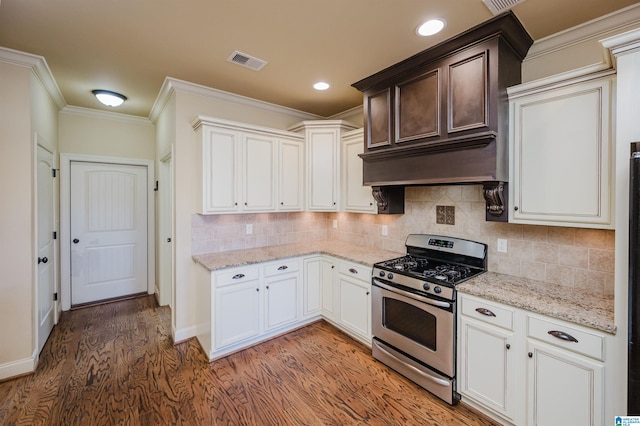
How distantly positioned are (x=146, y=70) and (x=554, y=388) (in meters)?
3.99

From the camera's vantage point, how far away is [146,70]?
271 cm

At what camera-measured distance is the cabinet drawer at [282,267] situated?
9.86 feet

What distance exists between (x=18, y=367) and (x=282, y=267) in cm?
239

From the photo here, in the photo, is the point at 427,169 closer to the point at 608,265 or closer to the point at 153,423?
the point at 608,265

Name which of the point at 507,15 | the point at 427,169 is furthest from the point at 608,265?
the point at 507,15

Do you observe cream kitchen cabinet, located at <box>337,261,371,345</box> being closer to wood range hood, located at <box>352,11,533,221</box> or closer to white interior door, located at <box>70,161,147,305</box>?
wood range hood, located at <box>352,11,533,221</box>

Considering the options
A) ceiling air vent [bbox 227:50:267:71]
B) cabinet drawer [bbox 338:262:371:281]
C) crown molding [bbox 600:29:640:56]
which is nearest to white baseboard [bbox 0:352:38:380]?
cabinet drawer [bbox 338:262:371:281]

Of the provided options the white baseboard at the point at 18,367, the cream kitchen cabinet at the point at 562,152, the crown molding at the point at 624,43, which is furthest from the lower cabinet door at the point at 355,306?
the white baseboard at the point at 18,367

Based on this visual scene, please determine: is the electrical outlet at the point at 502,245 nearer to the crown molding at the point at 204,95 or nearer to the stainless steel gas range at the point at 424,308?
the stainless steel gas range at the point at 424,308

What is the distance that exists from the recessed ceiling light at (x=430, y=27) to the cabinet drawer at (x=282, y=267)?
241 cm

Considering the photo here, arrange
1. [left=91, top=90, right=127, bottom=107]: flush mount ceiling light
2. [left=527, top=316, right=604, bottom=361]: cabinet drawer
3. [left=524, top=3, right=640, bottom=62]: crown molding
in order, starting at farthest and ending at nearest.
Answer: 1. [left=91, top=90, right=127, bottom=107]: flush mount ceiling light
2. [left=524, top=3, right=640, bottom=62]: crown molding
3. [left=527, top=316, right=604, bottom=361]: cabinet drawer

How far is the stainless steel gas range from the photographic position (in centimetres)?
212

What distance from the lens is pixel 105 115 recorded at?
4.01 meters

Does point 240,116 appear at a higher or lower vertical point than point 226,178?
higher
